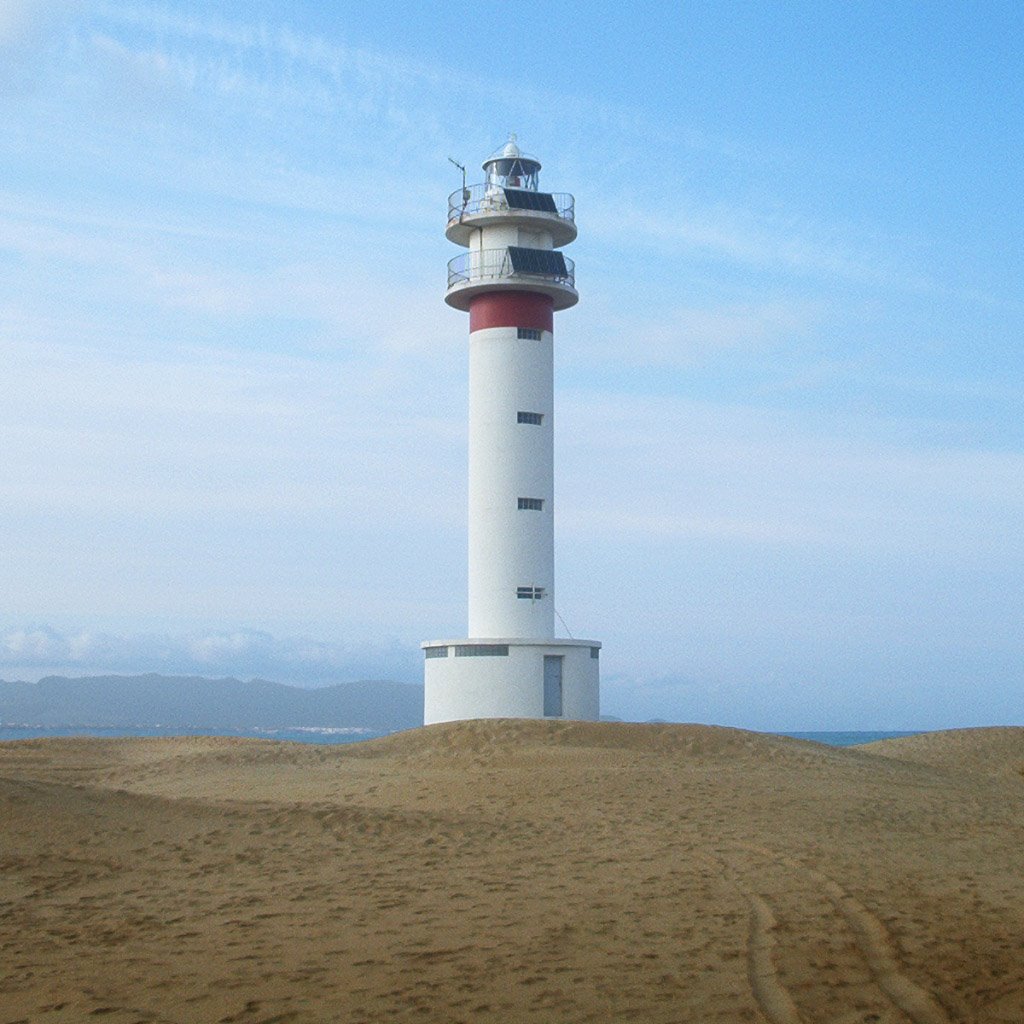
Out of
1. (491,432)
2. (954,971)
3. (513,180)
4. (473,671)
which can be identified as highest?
(513,180)

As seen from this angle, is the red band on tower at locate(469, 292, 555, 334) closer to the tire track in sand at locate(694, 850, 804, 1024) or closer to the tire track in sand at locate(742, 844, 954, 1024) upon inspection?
the tire track in sand at locate(742, 844, 954, 1024)

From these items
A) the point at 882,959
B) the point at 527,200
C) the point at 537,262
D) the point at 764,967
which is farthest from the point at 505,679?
the point at 764,967

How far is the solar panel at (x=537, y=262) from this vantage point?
30141 mm

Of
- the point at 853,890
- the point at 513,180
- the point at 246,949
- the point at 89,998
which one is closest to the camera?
the point at 89,998

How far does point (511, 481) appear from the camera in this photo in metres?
30.0

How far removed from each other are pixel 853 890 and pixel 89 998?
23.4 ft

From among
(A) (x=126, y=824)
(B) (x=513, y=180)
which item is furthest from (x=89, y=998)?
(B) (x=513, y=180)

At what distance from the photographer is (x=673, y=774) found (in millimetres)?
20641

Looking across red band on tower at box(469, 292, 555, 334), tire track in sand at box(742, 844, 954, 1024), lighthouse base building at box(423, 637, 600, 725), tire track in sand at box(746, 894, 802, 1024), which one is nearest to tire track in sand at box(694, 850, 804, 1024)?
tire track in sand at box(746, 894, 802, 1024)

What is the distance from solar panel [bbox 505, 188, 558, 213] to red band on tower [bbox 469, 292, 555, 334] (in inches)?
82.1

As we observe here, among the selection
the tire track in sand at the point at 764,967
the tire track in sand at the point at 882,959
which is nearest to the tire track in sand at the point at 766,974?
the tire track in sand at the point at 764,967

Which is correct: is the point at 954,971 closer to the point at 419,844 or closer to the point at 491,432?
the point at 419,844

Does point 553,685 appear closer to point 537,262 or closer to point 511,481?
point 511,481

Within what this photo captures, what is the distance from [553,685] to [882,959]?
19.7m
